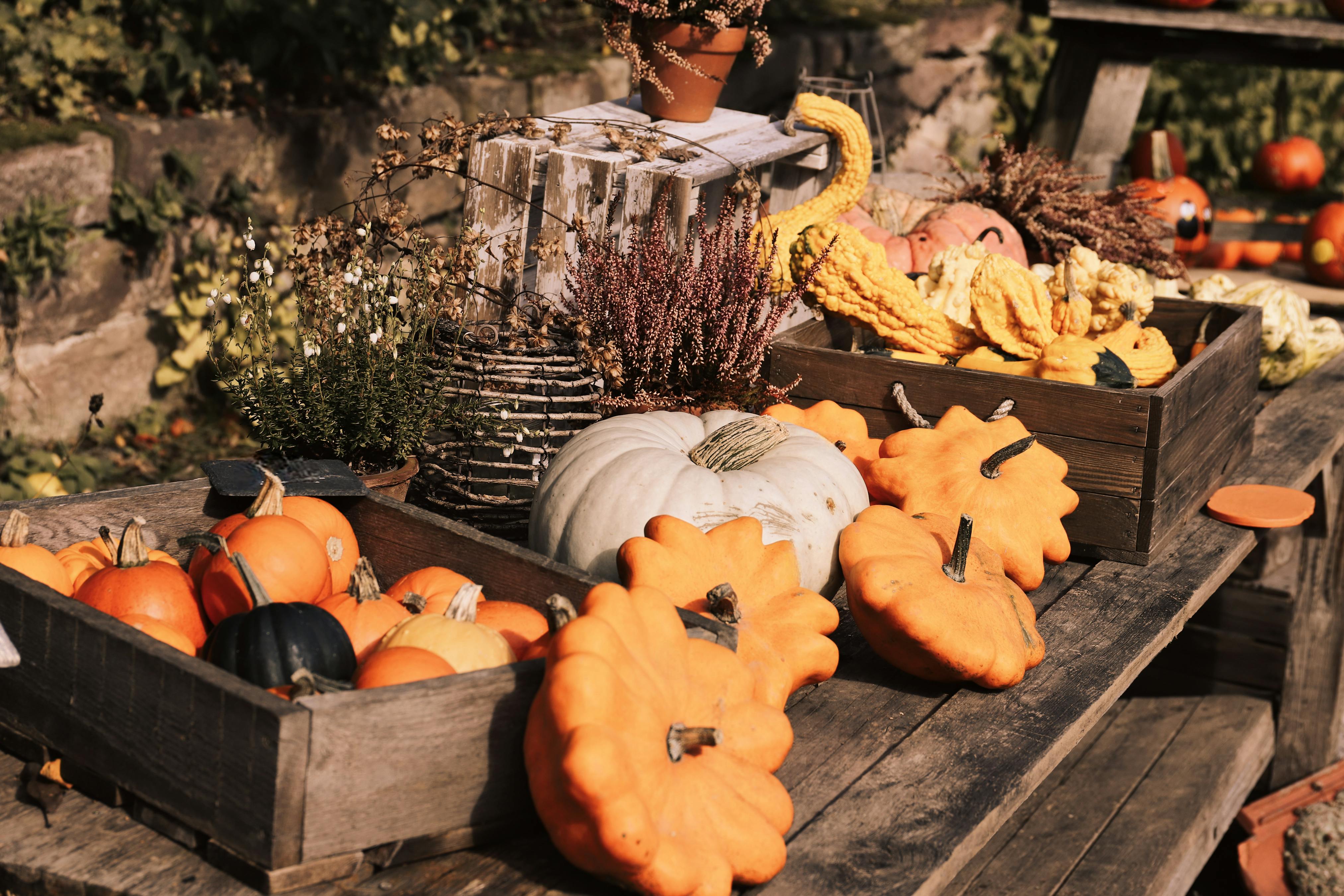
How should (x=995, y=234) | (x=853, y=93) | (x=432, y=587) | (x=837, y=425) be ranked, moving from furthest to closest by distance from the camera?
(x=853, y=93) < (x=995, y=234) < (x=837, y=425) < (x=432, y=587)

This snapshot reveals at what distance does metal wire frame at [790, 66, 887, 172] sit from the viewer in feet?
13.4

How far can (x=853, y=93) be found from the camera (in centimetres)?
431

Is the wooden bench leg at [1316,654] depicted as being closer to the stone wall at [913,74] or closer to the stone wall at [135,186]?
the stone wall at [913,74]

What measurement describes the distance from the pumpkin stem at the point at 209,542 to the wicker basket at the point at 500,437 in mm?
623

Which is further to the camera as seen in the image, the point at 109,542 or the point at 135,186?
the point at 135,186

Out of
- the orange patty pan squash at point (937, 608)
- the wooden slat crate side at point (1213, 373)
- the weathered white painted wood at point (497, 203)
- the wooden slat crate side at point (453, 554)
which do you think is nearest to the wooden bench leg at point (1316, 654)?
the wooden slat crate side at point (1213, 373)

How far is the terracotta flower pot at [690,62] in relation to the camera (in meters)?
3.04

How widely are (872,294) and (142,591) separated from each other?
168 cm

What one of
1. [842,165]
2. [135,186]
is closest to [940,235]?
[842,165]

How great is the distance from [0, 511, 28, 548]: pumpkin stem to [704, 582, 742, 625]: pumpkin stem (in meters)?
1.01

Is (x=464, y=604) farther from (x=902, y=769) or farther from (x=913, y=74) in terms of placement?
(x=913, y=74)

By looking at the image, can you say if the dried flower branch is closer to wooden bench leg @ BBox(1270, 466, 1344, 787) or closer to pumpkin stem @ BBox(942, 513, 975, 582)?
wooden bench leg @ BBox(1270, 466, 1344, 787)

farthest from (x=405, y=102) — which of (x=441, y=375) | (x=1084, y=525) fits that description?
(x=1084, y=525)

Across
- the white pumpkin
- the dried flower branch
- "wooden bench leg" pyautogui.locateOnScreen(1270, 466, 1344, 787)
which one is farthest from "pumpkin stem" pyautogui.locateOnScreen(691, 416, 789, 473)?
"wooden bench leg" pyautogui.locateOnScreen(1270, 466, 1344, 787)
